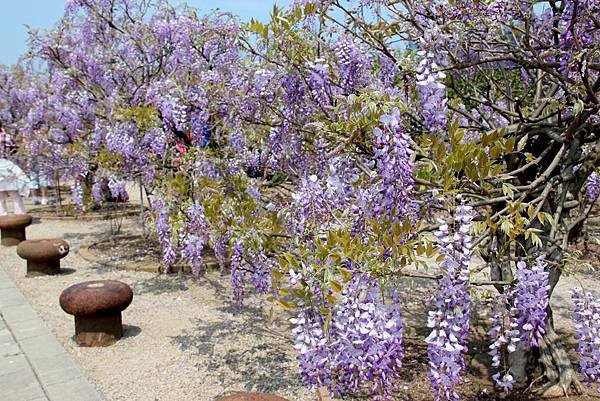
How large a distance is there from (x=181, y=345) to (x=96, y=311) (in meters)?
0.77

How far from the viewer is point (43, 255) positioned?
7.07m

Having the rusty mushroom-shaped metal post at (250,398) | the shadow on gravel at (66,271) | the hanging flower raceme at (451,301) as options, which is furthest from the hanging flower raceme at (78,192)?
the hanging flower raceme at (451,301)

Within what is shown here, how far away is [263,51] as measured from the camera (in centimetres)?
391

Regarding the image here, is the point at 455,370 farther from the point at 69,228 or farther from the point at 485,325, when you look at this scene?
the point at 69,228

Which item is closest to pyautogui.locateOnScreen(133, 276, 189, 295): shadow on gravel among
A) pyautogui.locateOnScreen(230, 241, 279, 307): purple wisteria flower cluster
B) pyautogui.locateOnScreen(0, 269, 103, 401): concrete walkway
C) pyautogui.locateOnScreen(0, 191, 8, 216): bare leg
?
pyautogui.locateOnScreen(0, 269, 103, 401): concrete walkway

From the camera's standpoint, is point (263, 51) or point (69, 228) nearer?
point (263, 51)

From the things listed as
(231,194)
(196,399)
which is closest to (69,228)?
(231,194)

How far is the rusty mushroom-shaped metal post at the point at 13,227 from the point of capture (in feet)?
29.8

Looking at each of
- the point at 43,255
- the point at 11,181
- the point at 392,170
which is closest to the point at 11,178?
the point at 11,181

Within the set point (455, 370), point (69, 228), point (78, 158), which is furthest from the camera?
point (69, 228)

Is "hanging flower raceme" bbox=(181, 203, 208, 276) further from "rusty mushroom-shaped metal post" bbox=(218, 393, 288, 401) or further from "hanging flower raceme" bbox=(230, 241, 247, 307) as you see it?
"rusty mushroom-shaped metal post" bbox=(218, 393, 288, 401)

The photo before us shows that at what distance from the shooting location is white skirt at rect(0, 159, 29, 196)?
10.5 metres

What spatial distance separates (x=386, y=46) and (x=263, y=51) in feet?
2.79

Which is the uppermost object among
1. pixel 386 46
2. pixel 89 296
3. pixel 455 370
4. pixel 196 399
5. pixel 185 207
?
pixel 386 46
